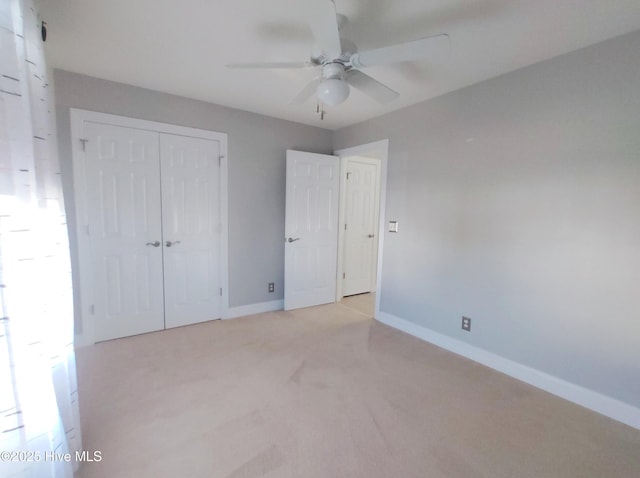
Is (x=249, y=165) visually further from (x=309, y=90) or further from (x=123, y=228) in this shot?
(x=309, y=90)

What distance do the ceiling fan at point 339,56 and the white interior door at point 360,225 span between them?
91.5 inches

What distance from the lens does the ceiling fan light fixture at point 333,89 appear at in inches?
67.3

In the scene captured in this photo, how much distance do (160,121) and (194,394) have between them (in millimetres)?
2499

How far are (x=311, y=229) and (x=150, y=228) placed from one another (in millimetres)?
1826

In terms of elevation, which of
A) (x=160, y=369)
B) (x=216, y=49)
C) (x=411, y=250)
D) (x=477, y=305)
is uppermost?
(x=216, y=49)

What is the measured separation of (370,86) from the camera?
1.90m

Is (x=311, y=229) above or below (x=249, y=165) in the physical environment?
below

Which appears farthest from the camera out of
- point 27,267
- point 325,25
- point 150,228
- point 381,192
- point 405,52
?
point 381,192

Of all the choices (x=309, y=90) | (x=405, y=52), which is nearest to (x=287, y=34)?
(x=309, y=90)

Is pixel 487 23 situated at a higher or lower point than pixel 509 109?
higher

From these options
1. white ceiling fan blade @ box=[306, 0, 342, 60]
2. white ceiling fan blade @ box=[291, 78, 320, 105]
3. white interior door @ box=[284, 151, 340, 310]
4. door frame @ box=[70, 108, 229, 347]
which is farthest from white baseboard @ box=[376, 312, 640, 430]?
door frame @ box=[70, 108, 229, 347]

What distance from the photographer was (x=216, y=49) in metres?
2.04

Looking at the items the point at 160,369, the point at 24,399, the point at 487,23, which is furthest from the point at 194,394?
the point at 487,23

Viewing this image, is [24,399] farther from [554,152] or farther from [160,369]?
[554,152]
